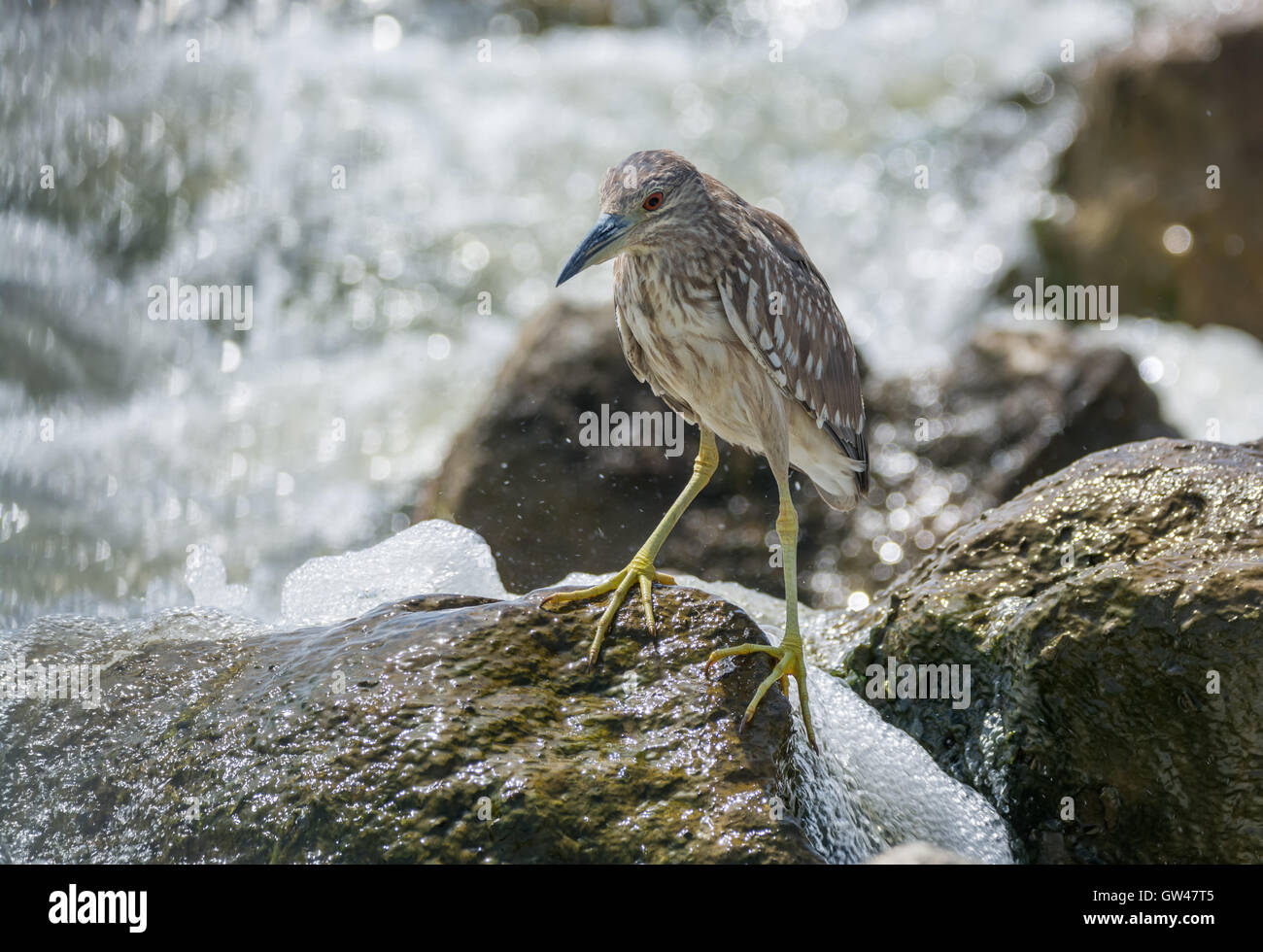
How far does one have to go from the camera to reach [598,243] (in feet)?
12.7

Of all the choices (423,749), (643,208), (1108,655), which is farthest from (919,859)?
(643,208)

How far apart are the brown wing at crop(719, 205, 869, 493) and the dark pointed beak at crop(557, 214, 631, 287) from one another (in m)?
0.45

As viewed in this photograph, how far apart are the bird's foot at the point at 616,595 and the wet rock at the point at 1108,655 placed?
1.31 metres

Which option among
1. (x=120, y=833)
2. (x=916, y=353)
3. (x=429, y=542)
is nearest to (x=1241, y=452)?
(x=429, y=542)

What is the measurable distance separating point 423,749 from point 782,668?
48.7 inches

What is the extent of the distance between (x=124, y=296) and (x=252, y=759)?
30.0ft

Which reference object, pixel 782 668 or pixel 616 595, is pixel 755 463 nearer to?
pixel 616 595

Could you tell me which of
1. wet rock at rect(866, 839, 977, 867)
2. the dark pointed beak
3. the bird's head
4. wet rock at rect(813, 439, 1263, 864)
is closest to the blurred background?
wet rock at rect(813, 439, 1263, 864)

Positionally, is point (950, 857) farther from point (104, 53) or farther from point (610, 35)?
point (610, 35)

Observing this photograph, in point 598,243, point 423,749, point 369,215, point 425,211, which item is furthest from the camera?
point 425,211

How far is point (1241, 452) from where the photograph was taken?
4.75 m

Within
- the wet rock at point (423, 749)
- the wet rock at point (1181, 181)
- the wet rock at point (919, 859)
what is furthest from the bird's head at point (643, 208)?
the wet rock at point (1181, 181)

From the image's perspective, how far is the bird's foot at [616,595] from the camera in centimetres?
403

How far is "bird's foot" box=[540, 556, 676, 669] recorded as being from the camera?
403 centimetres
